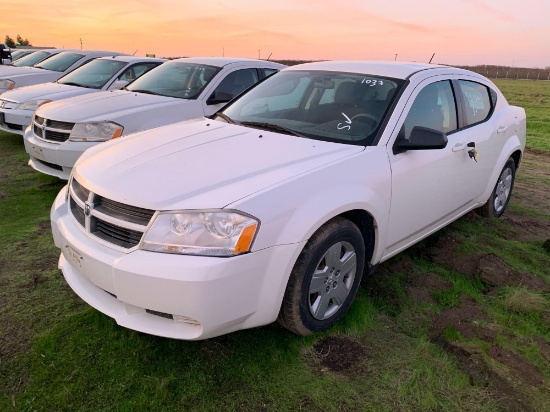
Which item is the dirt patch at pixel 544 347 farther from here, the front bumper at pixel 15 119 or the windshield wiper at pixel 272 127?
the front bumper at pixel 15 119

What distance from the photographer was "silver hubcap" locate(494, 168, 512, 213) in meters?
5.04

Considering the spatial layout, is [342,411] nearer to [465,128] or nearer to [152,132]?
[152,132]

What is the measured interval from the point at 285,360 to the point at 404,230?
136cm

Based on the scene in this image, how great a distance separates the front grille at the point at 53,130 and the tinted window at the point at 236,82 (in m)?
1.87

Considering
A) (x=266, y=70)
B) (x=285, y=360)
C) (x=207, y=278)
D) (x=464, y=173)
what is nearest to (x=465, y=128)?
(x=464, y=173)

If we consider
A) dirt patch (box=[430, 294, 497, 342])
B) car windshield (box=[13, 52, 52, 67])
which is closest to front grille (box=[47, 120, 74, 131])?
dirt patch (box=[430, 294, 497, 342])

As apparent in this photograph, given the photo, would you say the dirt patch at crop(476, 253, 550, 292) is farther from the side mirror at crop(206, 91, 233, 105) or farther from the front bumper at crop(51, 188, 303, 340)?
the side mirror at crop(206, 91, 233, 105)

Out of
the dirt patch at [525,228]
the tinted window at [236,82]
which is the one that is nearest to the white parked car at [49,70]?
the tinted window at [236,82]

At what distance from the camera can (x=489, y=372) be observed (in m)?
2.68

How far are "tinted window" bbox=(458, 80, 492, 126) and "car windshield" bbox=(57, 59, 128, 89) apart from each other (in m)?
6.04

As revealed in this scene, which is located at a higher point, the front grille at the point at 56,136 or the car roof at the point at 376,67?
the car roof at the point at 376,67

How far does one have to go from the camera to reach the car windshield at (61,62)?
10.7m

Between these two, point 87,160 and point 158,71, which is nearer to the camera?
point 87,160

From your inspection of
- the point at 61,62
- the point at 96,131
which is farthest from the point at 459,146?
the point at 61,62
